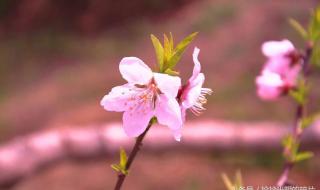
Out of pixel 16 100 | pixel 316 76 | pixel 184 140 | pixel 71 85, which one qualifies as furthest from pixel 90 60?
pixel 316 76

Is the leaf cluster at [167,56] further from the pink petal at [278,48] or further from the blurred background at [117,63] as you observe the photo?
the blurred background at [117,63]

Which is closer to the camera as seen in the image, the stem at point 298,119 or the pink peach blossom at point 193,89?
the pink peach blossom at point 193,89

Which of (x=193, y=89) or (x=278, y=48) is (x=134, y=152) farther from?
(x=278, y=48)

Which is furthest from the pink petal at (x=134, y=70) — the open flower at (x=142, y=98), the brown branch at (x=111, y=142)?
the brown branch at (x=111, y=142)

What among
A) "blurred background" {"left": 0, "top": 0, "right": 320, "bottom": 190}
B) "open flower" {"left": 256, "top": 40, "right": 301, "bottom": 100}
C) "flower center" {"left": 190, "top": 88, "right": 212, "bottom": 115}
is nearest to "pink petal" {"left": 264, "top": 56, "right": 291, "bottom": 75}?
"open flower" {"left": 256, "top": 40, "right": 301, "bottom": 100}

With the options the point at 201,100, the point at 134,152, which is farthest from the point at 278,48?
the point at 134,152

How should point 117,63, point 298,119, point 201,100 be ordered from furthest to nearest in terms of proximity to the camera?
point 117,63
point 298,119
point 201,100
